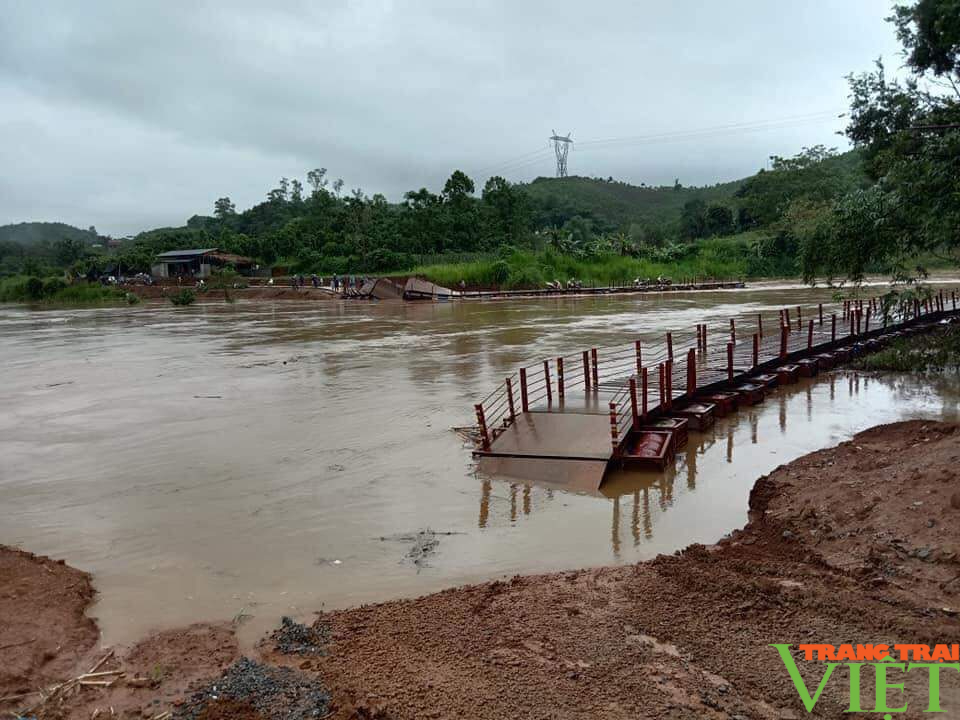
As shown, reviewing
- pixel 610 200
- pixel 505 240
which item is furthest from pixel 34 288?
pixel 610 200

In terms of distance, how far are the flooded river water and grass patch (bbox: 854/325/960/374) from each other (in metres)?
0.67

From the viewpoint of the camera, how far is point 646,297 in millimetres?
53750

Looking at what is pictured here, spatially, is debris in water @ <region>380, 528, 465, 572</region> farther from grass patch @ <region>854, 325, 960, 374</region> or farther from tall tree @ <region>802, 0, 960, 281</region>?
grass patch @ <region>854, 325, 960, 374</region>

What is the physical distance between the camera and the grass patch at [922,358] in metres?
15.8

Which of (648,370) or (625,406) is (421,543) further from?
(648,370)

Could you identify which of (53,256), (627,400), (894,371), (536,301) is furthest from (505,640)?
(53,256)

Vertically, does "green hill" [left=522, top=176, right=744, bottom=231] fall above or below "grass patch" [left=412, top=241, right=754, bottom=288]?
above

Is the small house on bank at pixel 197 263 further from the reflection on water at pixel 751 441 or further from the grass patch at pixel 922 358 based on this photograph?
the reflection on water at pixel 751 441

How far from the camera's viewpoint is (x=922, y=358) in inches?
659

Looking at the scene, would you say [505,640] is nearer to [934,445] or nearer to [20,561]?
[20,561]

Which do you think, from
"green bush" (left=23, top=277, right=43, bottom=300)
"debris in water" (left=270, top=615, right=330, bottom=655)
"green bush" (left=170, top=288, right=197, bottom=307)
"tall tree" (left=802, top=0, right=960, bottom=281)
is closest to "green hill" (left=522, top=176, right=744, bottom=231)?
"green bush" (left=170, top=288, right=197, bottom=307)

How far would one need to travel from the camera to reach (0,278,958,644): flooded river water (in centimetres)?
743

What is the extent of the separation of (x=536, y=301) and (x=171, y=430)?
130 feet

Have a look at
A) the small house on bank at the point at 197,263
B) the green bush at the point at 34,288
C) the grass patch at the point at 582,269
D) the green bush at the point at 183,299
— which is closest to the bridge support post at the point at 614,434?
the grass patch at the point at 582,269
